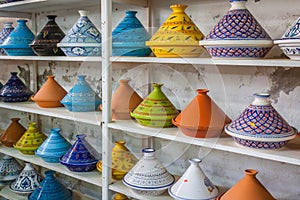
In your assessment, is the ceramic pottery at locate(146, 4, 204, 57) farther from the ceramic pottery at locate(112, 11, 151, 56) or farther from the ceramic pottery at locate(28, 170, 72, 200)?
the ceramic pottery at locate(28, 170, 72, 200)

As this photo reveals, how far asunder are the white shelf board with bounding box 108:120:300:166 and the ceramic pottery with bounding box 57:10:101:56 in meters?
0.32

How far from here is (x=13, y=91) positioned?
70.6 inches

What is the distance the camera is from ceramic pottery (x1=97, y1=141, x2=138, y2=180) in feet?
4.75

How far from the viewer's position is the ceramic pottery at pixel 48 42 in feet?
5.32

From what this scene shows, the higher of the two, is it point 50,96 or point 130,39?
point 130,39

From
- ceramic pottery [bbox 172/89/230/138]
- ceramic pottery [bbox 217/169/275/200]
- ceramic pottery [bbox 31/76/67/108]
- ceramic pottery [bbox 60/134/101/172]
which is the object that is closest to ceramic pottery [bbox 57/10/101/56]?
ceramic pottery [bbox 31/76/67/108]

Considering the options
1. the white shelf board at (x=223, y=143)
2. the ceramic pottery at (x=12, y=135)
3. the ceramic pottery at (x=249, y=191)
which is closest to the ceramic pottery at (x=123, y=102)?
the white shelf board at (x=223, y=143)

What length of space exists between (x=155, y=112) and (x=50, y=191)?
73 cm

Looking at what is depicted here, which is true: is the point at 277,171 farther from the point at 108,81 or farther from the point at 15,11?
the point at 15,11

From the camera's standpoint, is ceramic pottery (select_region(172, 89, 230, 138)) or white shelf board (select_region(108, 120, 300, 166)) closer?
white shelf board (select_region(108, 120, 300, 166))

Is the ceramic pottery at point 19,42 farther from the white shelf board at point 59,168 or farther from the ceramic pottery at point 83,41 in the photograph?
the white shelf board at point 59,168

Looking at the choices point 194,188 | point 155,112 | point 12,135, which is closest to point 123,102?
point 155,112

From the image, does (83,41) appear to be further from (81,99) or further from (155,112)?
(155,112)

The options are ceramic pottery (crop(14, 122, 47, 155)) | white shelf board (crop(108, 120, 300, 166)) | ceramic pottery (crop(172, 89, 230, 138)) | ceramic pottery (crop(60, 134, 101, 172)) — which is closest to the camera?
white shelf board (crop(108, 120, 300, 166))
